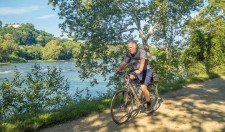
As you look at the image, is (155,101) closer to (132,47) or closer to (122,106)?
(122,106)

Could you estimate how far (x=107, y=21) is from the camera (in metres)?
20.1

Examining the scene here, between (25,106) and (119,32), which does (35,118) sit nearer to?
(25,106)

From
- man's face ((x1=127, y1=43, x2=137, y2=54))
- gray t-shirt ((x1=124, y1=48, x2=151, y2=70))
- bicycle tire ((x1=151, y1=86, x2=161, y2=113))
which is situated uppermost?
man's face ((x1=127, y1=43, x2=137, y2=54))

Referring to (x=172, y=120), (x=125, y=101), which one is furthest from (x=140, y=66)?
(x=172, y=120)

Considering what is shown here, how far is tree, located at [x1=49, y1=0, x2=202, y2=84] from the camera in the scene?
19.2 meters

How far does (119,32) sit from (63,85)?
10.2m

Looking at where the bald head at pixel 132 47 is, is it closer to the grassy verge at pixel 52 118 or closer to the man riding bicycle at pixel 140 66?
the man riding bicycle at pixel 140 66

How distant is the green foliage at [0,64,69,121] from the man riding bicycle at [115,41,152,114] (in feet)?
12.4

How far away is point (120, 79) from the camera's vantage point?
62.2ft

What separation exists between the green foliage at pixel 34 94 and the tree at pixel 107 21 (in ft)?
28.8

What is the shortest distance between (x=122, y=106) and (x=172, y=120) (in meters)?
1.30

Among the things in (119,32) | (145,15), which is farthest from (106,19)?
(145,15)

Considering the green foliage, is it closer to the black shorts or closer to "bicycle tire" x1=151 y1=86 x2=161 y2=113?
"bicycle tire" x1=151 y1=86 x2=161 y2=113

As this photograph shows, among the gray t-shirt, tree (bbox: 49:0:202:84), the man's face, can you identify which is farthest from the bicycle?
tree (bbox: 49:0:202:84)
